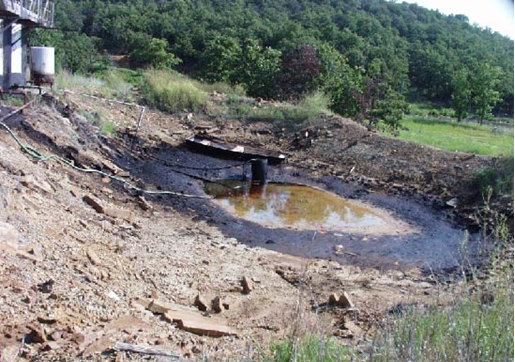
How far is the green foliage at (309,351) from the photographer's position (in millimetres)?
3094

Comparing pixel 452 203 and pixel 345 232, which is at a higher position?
pixel 452 203

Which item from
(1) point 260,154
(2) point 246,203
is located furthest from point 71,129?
(1) point 260,154

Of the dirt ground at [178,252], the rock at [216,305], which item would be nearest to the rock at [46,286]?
the dirt ground at [178,252]

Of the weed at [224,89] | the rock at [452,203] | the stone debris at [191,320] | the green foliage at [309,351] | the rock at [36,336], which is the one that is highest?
the weed at [224,89]

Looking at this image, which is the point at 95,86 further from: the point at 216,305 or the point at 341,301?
the point at 341,301

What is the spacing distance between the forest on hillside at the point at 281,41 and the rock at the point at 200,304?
16.6 metres

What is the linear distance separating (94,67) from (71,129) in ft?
71.1

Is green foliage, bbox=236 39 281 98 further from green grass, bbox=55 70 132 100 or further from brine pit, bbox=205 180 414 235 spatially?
brine pit, bbox=205 180 414 235

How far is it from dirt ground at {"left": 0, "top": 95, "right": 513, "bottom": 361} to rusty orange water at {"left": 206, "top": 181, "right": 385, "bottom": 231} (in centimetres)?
48

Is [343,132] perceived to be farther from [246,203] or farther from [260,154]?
[246,203]

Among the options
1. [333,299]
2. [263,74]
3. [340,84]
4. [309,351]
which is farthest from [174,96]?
[309,351]

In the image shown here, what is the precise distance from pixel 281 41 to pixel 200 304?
30871 mm

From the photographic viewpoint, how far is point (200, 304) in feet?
20.0

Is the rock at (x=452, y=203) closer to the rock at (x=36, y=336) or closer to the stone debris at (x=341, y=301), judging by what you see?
the stone debris at (x=341, y=301)
